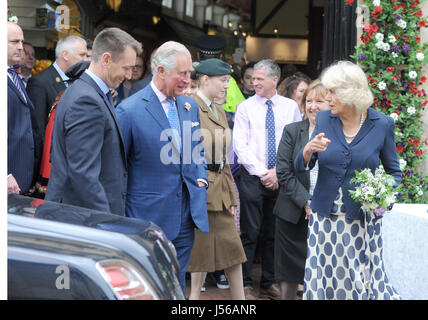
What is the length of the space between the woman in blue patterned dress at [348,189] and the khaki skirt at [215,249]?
945 mm

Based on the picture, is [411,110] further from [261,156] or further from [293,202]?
[293,202]

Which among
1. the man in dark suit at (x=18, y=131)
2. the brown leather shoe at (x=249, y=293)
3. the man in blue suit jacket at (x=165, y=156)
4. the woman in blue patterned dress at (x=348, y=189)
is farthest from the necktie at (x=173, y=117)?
the brown leather shoe at (x=249, y=293)

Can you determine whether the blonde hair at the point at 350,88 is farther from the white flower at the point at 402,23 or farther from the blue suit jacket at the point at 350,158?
the white flower at the point at 402,23

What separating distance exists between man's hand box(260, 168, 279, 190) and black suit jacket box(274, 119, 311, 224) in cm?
77

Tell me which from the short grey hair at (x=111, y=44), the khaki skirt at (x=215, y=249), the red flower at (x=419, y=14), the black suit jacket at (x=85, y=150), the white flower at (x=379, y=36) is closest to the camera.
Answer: the black suit jacket at (x=85, y=150)

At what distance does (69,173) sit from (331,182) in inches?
80.3

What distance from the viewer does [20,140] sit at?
5082 mm

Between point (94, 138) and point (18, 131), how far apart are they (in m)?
1.48

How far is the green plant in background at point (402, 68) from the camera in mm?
7484

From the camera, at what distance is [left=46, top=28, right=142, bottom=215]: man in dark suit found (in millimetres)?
3805

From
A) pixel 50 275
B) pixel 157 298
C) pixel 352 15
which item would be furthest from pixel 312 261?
pixel 352 15

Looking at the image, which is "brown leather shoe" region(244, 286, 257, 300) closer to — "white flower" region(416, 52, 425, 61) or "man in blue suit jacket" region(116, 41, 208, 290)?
"man in blue suit jacket" region(116, 41, 208, 290)

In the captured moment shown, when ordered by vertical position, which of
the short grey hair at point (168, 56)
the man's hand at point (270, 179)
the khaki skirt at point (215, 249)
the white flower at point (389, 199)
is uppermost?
the short grey hair at point (168, 56)

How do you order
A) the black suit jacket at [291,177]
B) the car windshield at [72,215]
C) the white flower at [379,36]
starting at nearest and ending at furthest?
the car windshield at [72,215], the black suit jacket at [291,177], the white flower at [379,36]
